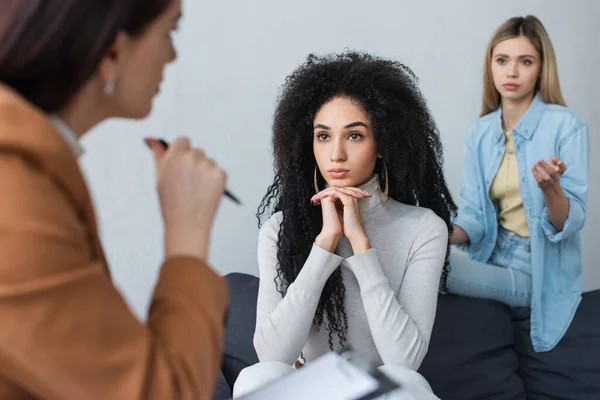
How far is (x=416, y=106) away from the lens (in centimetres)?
137

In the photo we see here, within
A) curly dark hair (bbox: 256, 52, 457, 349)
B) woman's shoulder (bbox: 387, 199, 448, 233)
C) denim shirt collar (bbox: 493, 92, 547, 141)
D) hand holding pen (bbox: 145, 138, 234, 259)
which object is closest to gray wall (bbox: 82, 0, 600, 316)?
denim shirt collar (bbox: 493, 92, 547, 141)

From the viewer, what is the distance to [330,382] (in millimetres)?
646

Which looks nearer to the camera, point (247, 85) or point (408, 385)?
point (408, 385)

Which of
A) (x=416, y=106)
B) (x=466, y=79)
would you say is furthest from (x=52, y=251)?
(x=466, y=79)

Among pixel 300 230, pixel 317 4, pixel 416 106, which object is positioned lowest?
pixel 300 230

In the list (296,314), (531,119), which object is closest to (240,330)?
(296,314)

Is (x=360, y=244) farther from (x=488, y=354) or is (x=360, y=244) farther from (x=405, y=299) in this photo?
(x=488, y=354)

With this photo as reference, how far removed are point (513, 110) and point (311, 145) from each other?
32.5 inches

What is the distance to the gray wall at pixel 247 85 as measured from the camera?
1.93m

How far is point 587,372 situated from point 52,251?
1.61 metres

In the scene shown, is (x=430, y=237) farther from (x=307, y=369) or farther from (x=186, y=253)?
(x=186, y=253)

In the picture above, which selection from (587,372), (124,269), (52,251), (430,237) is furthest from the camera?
(124,269)

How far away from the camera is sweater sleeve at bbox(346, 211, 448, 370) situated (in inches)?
48.1

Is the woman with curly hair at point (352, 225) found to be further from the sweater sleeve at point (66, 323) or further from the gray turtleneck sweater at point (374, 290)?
the sweater sleeve at point (66, 323)
